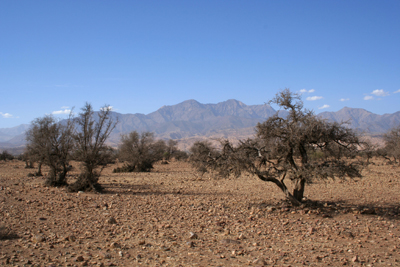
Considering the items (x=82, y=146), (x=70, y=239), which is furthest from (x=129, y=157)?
(x=70, y=239)

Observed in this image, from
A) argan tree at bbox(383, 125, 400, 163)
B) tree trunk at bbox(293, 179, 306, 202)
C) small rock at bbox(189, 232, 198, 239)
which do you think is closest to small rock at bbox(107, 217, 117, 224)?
small rock at bbox(189, 232, 198, 239)

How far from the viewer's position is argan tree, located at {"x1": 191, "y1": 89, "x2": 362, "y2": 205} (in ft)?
33.9

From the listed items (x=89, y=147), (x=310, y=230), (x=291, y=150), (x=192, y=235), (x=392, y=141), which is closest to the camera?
(x=192, y=235)

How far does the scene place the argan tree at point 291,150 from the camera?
1034 cm

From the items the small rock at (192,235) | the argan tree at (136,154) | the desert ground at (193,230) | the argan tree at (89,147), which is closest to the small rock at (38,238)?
the desert ground at (193,230)

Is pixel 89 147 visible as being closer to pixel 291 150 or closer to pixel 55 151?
pixel 55 151

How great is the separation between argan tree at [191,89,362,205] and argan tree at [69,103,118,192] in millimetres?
Answer: 6624

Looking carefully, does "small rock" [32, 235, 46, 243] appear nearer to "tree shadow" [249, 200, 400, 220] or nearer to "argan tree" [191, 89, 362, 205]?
"argan tree" [191, 89, 362, 205]

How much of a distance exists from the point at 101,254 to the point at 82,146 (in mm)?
9863

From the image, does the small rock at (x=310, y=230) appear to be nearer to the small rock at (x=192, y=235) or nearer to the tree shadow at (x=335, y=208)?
the tree shadow at (x=335, y=208)

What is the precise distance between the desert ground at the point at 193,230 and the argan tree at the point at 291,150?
1596mm

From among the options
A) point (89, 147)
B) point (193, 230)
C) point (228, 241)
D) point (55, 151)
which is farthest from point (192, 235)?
point (55, 151)

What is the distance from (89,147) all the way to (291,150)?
10.8 metres

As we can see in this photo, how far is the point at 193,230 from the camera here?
8672 millimetres
